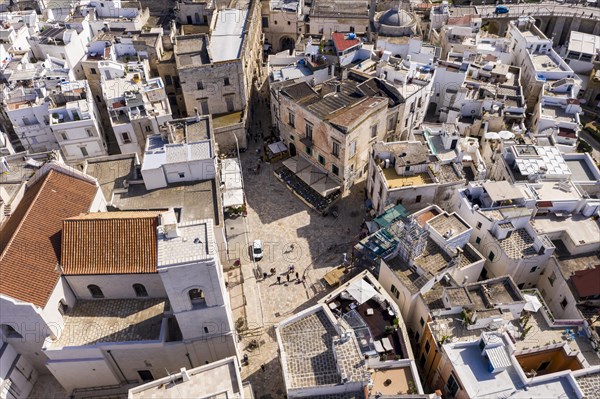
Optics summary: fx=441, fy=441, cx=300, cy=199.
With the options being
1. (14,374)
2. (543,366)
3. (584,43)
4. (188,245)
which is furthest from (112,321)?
(584,43)

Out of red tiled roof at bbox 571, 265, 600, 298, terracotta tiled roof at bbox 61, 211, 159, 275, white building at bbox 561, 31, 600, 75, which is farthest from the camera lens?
white building at bbox 561, 31, 600, 75

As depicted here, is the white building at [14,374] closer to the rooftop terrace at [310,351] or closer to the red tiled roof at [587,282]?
the rooftop terrace at [310,351]

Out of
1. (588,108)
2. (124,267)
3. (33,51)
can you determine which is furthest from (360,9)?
(124,267)

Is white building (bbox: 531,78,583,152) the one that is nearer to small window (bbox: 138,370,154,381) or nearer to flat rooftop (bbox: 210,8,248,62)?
flat rooftop (bbox: 210,8,248,62)

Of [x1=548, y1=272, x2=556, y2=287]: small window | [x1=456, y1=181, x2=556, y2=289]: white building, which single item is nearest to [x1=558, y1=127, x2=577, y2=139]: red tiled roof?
[x1=456, y1=181, x2=556, y2=289]: white building

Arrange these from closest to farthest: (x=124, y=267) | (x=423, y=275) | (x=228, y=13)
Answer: (x=124, y=267)
(x=423, y=275)
(x=228, y=13)

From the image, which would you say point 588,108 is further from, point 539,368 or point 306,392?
point 306,392

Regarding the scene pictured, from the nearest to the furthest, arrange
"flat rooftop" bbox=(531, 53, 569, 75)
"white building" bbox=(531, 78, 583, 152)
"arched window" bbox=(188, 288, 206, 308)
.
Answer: "arched window" bbox=(188, 288, 206, 308)
"white building" bbox=(531, 78, 583, 152)
"flat rooftop" bbox=(531, 53, 569, 75)
